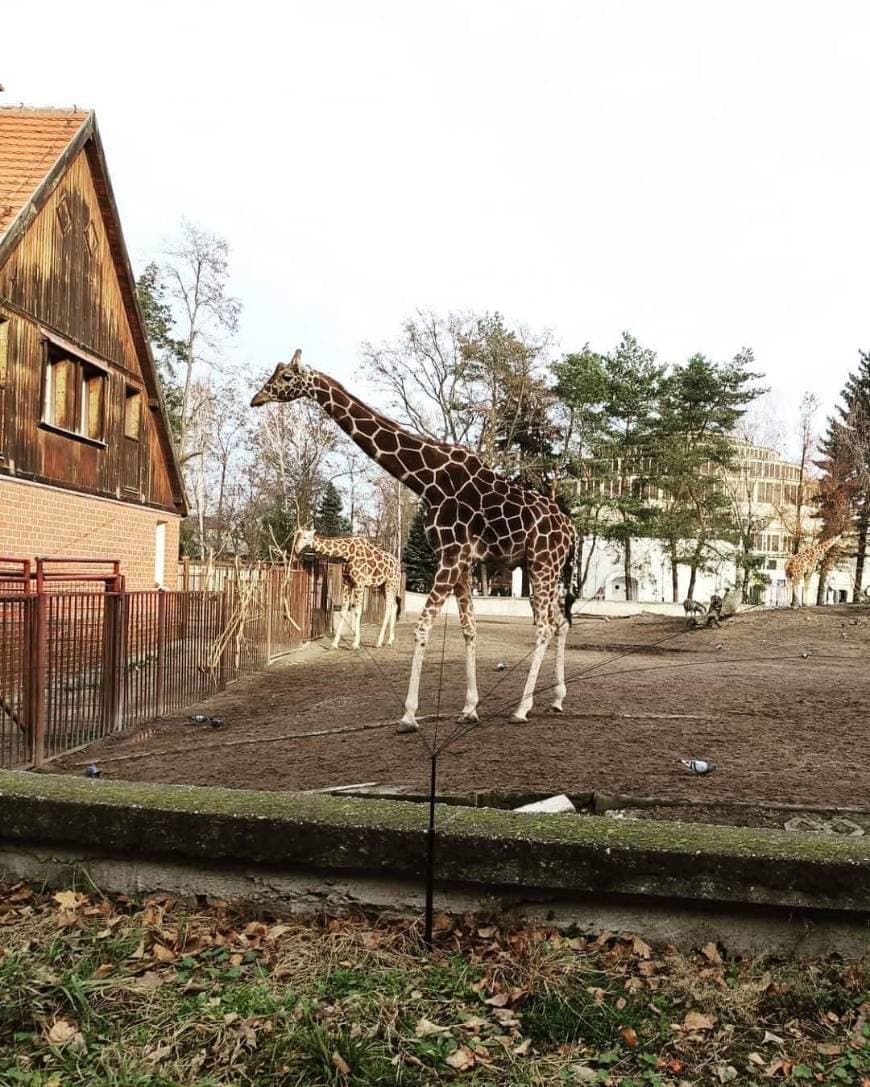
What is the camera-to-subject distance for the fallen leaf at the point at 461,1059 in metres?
2.51

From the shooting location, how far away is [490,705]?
27.8 feet

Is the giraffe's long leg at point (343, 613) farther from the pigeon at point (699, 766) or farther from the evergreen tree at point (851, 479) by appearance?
the evergreen tree at point (851, 479)

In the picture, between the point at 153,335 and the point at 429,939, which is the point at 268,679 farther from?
the point at 153,335

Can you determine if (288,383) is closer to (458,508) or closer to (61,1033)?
(458,508)

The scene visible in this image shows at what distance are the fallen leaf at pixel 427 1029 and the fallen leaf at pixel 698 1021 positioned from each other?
2.48 ft

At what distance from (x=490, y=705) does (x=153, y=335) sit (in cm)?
3473

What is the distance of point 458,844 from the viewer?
3.14 m

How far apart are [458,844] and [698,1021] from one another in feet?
3.12

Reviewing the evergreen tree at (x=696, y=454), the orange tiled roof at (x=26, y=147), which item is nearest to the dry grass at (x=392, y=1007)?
the orange tiled roof at (x=26, y=147)

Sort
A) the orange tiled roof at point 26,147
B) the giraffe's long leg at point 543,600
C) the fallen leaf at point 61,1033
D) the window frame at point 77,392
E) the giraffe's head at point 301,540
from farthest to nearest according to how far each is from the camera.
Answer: the giraffe's head at point 301,540
the window frame at point 77,392
the orange tiled roof at point 26,147
the giraffe's long leg at point 543,600
the fallen leaf at point 61,1033

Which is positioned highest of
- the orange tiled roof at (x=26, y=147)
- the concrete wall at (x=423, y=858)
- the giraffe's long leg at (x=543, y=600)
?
the orange tiled roof at (x=26, y=147)

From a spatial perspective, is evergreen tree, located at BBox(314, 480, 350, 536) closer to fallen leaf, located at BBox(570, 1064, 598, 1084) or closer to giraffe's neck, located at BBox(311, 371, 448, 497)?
giraffe's neck, located at BBox(311, 371, 448, 497)

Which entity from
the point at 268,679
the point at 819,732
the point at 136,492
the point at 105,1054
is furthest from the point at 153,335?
the point at 105,1054

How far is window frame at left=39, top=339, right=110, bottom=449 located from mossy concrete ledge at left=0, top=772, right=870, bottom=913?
11.8m
